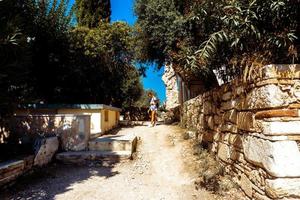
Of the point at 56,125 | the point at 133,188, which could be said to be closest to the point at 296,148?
the point at 133,188

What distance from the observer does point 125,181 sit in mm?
6082

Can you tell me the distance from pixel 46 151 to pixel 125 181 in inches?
96.0

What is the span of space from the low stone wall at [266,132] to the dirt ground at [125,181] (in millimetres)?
823

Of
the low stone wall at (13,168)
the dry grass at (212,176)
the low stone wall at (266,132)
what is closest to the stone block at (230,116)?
the low stone wall at (266,132)

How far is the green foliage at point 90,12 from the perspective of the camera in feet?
54.0

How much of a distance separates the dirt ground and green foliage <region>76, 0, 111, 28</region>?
11.0 metres

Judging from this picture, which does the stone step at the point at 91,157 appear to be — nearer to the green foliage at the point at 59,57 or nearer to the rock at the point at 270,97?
the green foliage at the point at 59,57

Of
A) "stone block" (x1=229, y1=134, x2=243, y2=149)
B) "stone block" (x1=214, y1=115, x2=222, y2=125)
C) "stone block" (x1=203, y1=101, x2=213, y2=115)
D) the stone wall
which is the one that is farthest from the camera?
the stone wall

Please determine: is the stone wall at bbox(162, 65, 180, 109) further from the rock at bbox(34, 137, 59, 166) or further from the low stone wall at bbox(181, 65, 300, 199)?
the low stone wall at bbox(181, 65, 300, 199)

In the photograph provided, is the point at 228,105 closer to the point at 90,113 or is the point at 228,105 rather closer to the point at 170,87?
the point at 90,113

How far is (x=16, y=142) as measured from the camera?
25.3 ft

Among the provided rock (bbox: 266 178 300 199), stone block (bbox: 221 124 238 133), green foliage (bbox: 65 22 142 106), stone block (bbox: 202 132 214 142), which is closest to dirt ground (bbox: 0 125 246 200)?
stone block (bbox: 202 132 214 142)

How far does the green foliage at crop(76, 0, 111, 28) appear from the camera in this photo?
16.5m

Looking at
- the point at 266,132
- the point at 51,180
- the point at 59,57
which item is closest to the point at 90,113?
the point at 59,57
